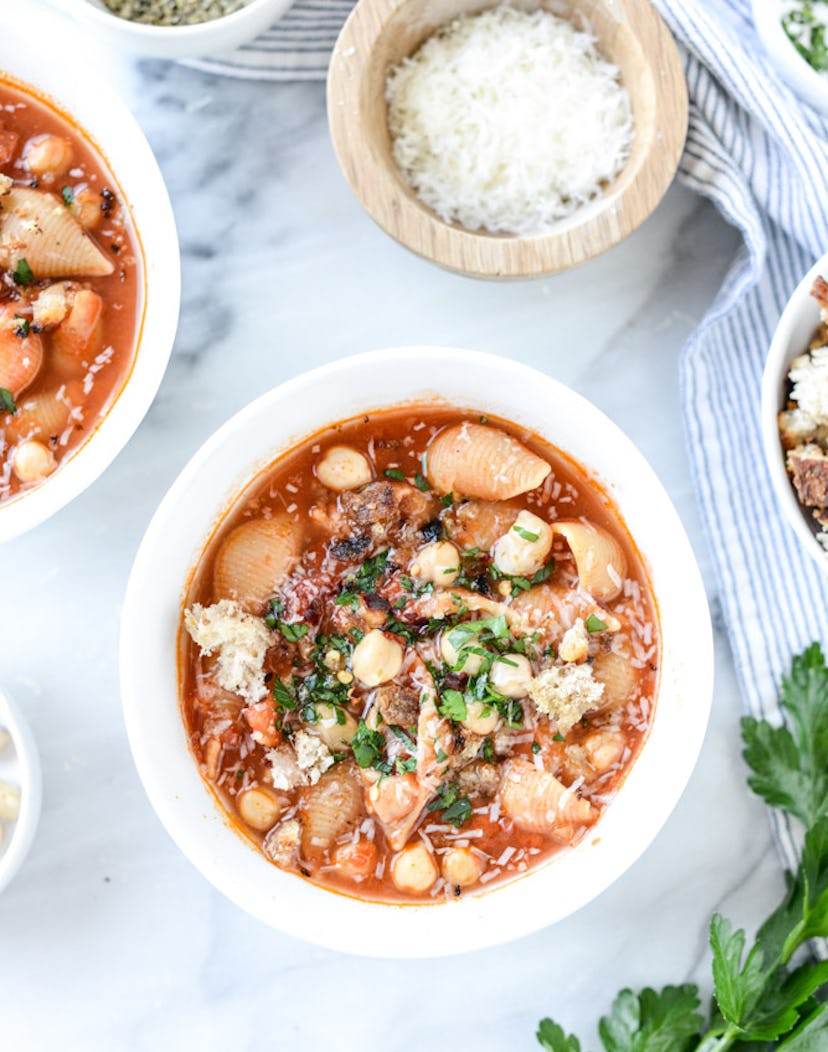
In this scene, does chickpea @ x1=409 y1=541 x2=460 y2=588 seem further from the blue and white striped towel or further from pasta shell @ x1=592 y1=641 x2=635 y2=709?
the blue and white striped towel

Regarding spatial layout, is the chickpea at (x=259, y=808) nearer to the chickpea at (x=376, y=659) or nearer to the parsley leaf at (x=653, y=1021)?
the chickpea at (x=376, y=659)

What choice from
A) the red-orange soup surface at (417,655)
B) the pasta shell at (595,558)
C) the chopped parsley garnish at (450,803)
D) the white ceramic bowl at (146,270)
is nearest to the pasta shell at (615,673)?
the red-orange soup surface at (417,655)

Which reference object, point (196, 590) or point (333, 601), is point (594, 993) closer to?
point (333, 601)

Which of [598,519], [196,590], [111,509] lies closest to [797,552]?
[598,519]

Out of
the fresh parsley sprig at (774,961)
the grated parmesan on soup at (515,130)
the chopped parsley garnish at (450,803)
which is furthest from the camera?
the grated parmesan on soup at (515,130)

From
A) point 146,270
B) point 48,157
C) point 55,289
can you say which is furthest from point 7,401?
point 48,157

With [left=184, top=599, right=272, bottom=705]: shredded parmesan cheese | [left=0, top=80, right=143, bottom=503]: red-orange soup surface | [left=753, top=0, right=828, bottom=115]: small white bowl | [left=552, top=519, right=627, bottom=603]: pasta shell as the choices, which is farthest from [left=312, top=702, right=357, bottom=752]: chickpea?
[left=753, top=0, right=828, bottom=115]: small white bowl
